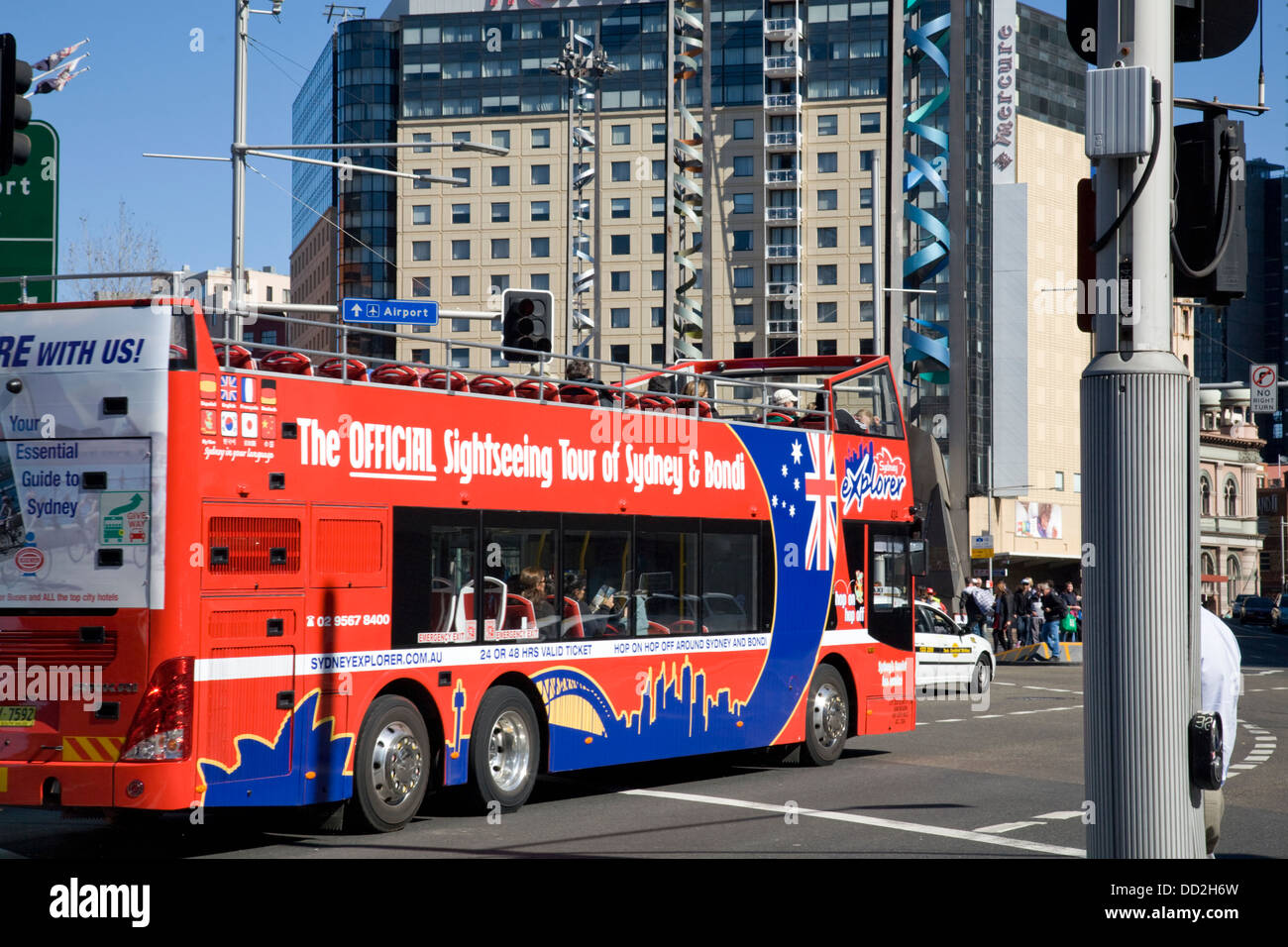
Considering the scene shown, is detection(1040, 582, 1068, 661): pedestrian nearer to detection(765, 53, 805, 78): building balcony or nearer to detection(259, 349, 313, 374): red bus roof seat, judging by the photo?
detection(259, 349, 313, 374): red bus roof seat

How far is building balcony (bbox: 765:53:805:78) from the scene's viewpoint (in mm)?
114062

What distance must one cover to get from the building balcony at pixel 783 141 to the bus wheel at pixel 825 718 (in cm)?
10117

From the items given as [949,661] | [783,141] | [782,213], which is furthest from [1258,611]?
[949,661]

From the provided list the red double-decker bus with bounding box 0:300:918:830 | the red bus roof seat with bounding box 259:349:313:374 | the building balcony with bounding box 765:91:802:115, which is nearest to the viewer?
the red double-decker bus with bounding box 0:300:918:830

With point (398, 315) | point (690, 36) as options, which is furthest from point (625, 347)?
point (398, 315)

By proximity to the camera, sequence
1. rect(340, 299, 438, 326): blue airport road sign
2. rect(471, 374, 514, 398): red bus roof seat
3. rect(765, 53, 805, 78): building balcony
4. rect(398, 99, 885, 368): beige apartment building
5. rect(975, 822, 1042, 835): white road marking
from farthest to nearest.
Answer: rect(398, 99, 885, 368): beige apartment building, rect(765, 53, 805, 78): building balcony, rect(340, 299, 438, 326): blue airport road sign, rect(471, 374, 514, 398): red bus roof seat, rect(975, 822, 1042, 835): white road marking

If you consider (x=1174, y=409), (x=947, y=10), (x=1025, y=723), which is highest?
(x=947, y=10)

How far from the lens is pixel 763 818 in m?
12.6

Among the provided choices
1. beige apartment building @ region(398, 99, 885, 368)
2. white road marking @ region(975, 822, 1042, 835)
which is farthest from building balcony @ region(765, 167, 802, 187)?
white road marking @ region(975, 822, 1042, 835)

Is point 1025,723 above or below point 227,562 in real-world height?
below

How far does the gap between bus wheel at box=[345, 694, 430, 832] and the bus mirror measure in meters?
7.98

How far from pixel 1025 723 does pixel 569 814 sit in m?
10.3

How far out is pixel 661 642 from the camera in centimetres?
1472

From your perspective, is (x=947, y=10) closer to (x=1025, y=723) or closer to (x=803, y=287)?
(x=803, y=287)
